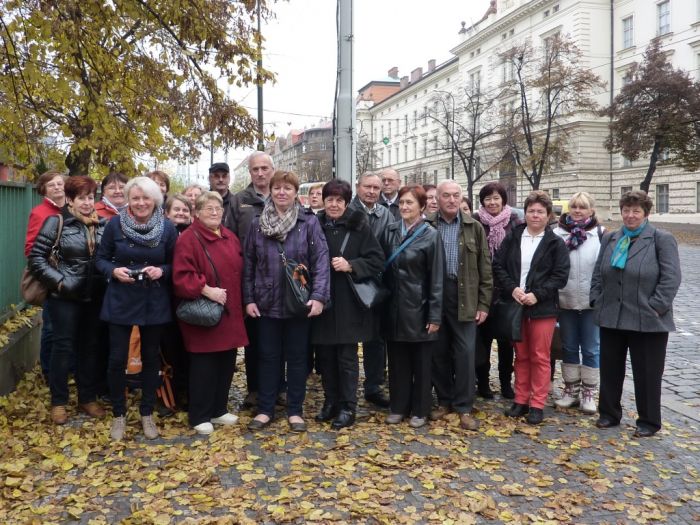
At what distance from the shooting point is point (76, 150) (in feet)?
28.5

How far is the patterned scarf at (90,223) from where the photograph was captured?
5312 millimetres

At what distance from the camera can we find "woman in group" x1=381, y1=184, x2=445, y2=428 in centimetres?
537

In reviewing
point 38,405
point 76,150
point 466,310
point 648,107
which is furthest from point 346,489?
point 648,107

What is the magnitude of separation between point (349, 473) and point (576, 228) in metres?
3.13

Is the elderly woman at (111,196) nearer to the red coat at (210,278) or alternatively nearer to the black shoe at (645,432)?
the red coat at (210,278)

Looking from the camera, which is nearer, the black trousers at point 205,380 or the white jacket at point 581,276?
the black trousers at point 205,380

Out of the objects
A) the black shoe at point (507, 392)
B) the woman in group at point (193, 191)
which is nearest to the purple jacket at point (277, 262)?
the woman in group at point (193, 191)

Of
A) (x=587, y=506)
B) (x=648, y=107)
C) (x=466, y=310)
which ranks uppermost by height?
(x=648, y=107)

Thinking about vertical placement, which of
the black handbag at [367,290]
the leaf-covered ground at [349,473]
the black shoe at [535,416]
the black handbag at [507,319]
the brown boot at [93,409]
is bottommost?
the leaf-covered ground at [349,473]

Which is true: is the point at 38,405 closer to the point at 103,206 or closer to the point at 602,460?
the point at 103,206

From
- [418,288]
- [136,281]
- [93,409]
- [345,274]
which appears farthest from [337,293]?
[93,409]

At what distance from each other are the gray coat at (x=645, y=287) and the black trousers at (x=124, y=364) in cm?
381

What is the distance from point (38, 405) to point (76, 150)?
165 inches

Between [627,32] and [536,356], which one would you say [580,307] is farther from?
[627,32]
